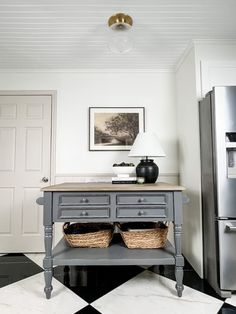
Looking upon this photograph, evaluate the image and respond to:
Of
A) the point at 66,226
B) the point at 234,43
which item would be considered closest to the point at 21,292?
the point at 66,226

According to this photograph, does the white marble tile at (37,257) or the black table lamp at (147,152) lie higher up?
the black table lamp at (147,152)

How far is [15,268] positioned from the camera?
2.09 m

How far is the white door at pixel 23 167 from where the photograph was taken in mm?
2488

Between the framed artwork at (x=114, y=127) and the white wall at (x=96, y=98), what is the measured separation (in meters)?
0.07

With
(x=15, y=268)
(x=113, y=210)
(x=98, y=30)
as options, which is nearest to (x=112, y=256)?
(x=113, y=210)

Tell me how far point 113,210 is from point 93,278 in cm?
76

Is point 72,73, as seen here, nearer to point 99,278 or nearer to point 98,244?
point 98,244

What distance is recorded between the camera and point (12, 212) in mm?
2496

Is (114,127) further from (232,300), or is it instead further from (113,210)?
(232,300)

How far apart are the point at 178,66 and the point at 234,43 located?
60cm

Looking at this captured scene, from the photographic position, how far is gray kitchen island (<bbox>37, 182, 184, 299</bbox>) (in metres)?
1.57

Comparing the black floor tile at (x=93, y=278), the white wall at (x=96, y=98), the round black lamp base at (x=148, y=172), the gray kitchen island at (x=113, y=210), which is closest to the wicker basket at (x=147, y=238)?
the gray kitchen island at (x=113, y=210)

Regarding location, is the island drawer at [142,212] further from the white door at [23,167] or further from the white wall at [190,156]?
the white door at [23,167]

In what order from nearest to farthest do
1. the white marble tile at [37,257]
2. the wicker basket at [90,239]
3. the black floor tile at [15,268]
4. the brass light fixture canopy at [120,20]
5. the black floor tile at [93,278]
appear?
the brass light fixture canopy at [120,20] → the black floor tile at [93,278] → the wicker basket at [90,239] → the black floor tile at [15,268] → the white marble tile at [37,257]
